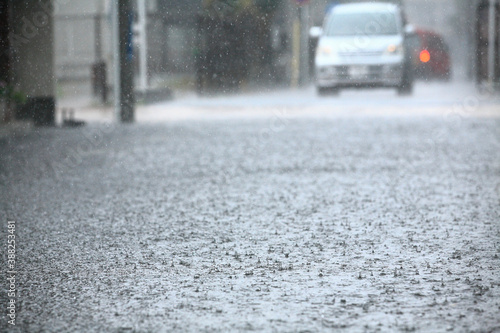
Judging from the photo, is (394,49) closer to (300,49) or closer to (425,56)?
(300,49)

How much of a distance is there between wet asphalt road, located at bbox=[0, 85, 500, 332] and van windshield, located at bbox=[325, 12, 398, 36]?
10688mm

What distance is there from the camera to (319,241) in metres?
6.15

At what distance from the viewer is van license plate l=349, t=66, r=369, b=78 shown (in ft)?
70.6

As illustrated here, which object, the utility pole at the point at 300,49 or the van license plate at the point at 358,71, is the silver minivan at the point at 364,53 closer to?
the van license plate at the point at 358,71

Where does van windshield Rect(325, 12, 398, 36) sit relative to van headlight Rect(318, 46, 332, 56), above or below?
above

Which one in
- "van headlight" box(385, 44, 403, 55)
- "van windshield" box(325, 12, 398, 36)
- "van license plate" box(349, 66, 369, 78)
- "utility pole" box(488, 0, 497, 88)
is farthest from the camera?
"van windshield" box(325, 12, 398, 36)

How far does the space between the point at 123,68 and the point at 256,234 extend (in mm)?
10077

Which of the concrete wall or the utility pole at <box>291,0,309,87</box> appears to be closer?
the concrete wall

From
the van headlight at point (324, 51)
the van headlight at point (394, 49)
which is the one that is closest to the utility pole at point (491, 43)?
the van headlight at point (394, 49)

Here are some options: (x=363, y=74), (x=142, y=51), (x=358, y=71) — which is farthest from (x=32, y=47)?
(x=363, y=74)

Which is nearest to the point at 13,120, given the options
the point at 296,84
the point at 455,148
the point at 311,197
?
the point at 455,148

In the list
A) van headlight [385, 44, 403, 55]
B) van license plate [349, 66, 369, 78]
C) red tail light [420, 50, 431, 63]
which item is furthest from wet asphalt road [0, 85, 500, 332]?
red tail light [420, 50, 431, 63]

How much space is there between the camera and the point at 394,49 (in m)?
21.8

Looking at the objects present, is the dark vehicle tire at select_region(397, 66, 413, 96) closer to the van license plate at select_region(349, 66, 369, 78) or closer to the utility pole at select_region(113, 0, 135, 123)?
the van license plate at select_region(349, 66, 369, 78)
